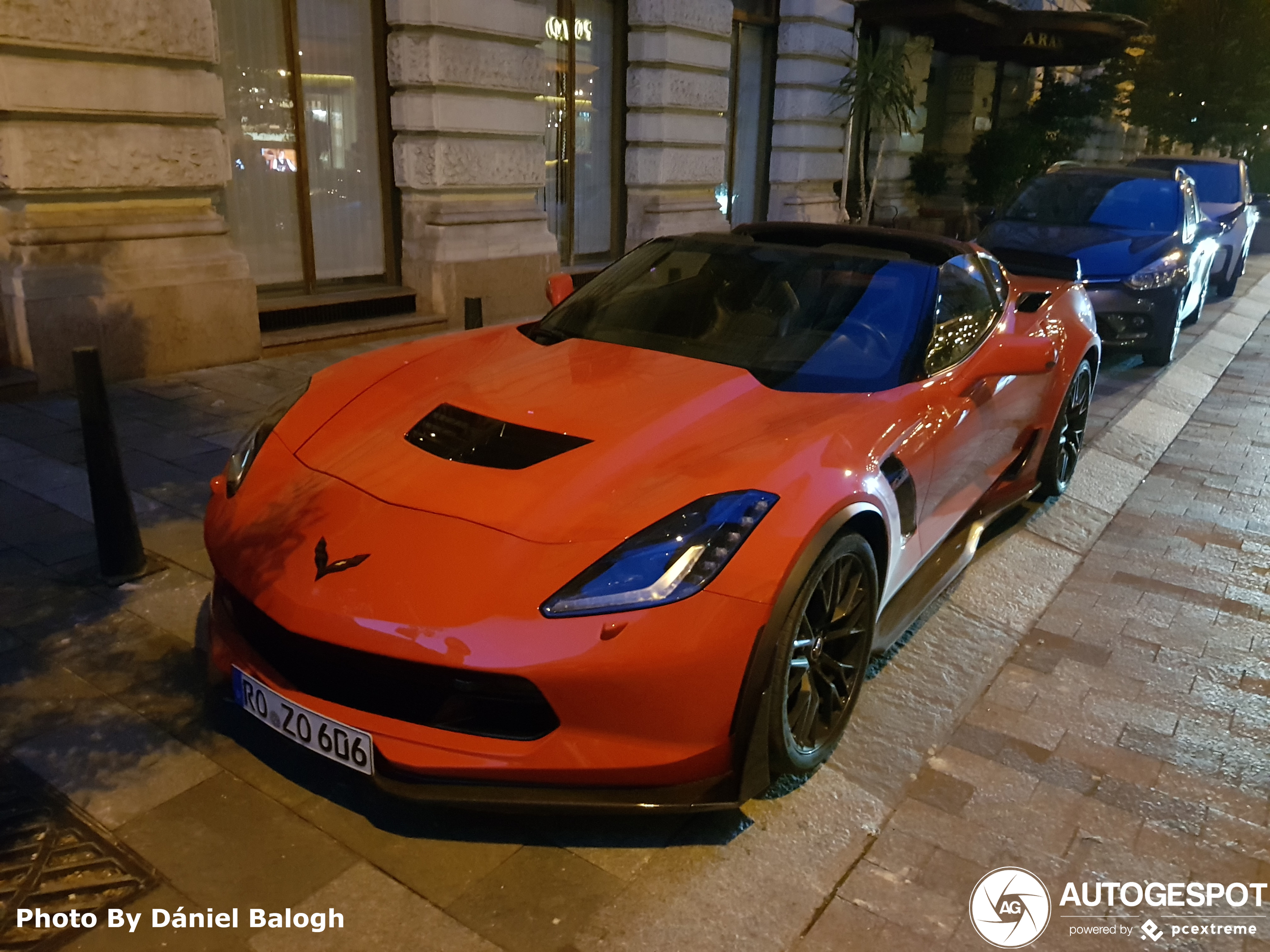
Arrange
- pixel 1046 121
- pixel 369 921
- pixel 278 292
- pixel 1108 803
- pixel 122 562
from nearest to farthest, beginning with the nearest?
pixel 369 921 < pixel 1108 803 < pixel 122 562 < pixel 278 292 < pixel 1046 121

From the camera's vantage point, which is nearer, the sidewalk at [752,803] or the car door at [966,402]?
the sidewalk at [752,803]

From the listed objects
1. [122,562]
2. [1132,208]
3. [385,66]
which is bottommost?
[122,562]

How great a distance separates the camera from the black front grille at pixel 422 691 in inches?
88.9

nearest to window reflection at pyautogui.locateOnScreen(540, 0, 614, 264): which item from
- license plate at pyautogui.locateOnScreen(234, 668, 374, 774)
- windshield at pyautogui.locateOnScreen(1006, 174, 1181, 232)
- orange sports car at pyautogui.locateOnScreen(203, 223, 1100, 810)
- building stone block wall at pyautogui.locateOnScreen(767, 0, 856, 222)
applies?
building stone block wall at pyautogui.locateOnScreen(767, 0, 856, 222)

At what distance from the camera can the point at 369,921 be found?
2.25 meters

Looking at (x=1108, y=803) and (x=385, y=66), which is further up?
(x=385, y=66)

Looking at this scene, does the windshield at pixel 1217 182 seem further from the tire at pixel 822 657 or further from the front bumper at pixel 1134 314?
the tire at pixel 822 657

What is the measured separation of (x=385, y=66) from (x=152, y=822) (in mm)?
7979

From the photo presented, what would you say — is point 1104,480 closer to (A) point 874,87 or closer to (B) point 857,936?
(B) point 857,936

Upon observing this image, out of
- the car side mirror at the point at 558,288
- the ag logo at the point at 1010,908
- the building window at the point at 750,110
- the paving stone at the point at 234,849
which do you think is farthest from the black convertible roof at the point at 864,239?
the building window at the point at 750,110

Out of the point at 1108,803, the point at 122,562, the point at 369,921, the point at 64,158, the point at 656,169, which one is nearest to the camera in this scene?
the point at 369,921

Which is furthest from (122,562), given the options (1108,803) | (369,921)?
(1108,803)

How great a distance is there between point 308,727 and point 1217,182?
49.6 ft

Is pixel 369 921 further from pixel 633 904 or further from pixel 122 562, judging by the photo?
pixel 122 562
